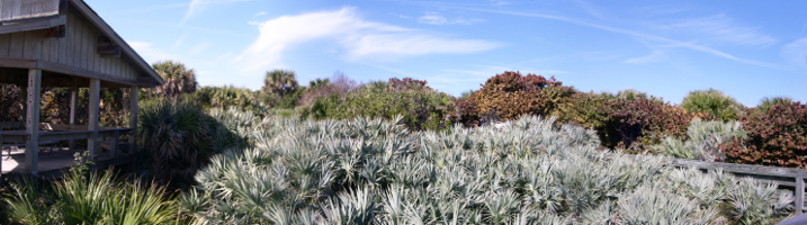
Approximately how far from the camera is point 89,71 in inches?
396

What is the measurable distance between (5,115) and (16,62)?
11.4m

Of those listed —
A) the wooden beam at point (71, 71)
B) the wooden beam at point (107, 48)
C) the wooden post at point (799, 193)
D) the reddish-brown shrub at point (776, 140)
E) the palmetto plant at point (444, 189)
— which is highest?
the wooden beam at point (107, 48)

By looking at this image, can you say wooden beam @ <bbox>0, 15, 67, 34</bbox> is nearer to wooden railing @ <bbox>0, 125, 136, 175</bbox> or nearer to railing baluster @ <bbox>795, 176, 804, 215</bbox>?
wooden railing @ <bbox>0, 125, 136, 175</bbox>

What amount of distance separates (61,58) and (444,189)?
8.87 m

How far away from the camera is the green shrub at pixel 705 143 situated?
10.4 meters

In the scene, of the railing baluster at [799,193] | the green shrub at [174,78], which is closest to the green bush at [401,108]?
the railing baluster at [799,193]

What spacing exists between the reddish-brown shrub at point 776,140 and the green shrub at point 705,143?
35 cm

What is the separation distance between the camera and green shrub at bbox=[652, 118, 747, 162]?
Answer: 1040 centimetres

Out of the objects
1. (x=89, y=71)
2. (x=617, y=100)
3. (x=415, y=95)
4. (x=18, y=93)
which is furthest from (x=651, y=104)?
(x=18, y=93)

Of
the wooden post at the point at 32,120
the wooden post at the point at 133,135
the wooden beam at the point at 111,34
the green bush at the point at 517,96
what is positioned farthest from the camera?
the green bush at the point at 517,96

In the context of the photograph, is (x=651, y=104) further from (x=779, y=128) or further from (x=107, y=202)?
(x=107, y=202)

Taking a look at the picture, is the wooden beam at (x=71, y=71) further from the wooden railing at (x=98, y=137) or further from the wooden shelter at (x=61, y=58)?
the wooden railing at (x=98, y=137)

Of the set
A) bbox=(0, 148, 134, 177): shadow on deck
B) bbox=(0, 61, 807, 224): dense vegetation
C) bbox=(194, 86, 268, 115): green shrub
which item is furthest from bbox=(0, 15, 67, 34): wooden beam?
bbox=(194, 86, 268, 115): green shrub

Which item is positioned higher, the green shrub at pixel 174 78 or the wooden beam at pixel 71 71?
the green shrub at pixel 174 78
